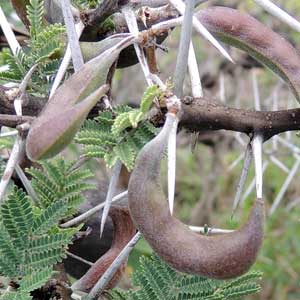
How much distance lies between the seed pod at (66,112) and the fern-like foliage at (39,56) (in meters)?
0.18

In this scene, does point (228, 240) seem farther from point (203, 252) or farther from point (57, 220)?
point (57, 220)

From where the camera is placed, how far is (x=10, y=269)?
0.87m

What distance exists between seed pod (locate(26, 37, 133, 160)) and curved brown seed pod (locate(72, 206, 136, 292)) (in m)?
0.31

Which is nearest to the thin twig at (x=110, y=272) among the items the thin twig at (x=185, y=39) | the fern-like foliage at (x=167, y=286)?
the fern-like foliage at (x=167, y=286)

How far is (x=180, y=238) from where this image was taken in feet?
2.15

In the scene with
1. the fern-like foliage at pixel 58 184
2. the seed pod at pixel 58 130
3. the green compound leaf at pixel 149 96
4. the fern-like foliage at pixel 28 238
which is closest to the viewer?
the seed pod at pixel 58 130

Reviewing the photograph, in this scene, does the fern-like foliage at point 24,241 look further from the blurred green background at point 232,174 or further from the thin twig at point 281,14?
the blurred green background at point 232,174

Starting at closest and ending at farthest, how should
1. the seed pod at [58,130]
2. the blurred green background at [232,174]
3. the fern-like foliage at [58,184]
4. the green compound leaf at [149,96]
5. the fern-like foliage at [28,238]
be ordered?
the seed pod at [58,130] < the green compound leaf at [149,96] < the fern-like foliage at [28,238] < the fern-like foliage at [58,184] < the blurred green background at [232,174]

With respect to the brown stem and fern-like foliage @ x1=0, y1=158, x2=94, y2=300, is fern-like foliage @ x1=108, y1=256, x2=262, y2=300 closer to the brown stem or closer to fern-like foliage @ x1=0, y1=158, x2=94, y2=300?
fern-like foliage @ x1=0, y1=158, x2=94, y2=300

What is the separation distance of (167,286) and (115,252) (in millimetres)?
108

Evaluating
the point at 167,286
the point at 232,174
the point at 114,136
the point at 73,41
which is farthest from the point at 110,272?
the point at 232,174

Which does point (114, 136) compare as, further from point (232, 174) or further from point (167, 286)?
point (232, 174)

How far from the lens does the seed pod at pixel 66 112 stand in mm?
637

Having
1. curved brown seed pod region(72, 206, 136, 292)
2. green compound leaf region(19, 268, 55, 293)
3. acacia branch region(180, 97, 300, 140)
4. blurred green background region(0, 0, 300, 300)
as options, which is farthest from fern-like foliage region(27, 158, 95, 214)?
A: blurred green background region(0, 0, 300, 300)
